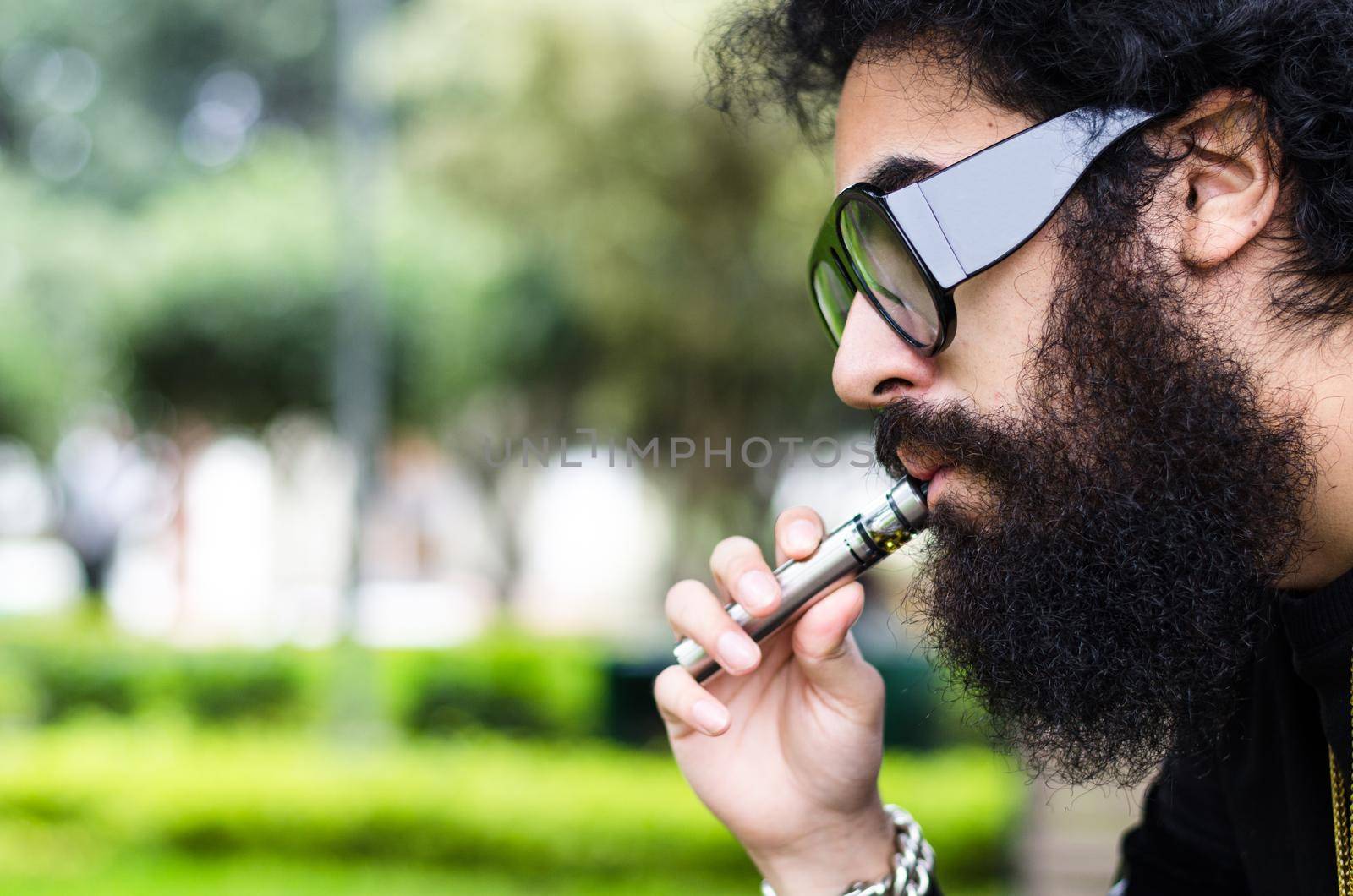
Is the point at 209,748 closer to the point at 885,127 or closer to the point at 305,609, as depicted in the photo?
the point at 885,127

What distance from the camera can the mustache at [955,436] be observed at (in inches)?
59.9

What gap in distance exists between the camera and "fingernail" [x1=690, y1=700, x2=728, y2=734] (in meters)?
1.65

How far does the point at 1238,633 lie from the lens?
153cm

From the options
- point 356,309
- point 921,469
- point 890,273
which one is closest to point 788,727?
point 921,469

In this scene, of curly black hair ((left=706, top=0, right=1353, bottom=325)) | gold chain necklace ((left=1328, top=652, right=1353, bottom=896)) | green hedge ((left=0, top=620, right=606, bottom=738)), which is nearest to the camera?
curly black hair ((left=706, top=0, right=1353, bottom=325))

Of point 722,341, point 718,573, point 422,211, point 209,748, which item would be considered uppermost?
point 422,211

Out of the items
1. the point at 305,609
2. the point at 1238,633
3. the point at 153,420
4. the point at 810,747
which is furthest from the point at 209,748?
the point at 305,609

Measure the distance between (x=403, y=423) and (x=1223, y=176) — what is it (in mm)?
→ 16471

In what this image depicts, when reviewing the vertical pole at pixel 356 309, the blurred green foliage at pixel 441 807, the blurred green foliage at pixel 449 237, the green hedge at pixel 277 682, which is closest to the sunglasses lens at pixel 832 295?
the blurred green foliage at pixel 441 807

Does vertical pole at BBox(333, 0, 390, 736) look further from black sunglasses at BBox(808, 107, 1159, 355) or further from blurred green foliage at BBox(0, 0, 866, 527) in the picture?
black sunglasses at BBox(808, 107, 1159, 355)

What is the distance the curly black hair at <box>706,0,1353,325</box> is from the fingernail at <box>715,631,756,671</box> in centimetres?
77

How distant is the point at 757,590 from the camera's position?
168cm

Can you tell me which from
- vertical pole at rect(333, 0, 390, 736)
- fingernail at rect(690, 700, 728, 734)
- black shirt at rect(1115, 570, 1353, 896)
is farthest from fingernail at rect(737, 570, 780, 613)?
vertical pole at rect(333, 0, 390, 736)

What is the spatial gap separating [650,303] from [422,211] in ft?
15.1
